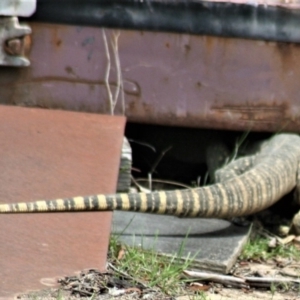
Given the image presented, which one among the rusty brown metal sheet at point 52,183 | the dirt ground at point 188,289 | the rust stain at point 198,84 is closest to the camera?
the dirt ground at point 188,289

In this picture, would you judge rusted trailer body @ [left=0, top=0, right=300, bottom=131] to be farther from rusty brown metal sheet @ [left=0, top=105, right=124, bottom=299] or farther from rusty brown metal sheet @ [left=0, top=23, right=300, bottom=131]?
rusty brown metal sheet @ [left=0, top=105, right=124, bottom=299]

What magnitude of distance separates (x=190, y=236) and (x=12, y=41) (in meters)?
1.81

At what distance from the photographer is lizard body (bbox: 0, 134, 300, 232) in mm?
4469

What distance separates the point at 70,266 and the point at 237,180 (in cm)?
207

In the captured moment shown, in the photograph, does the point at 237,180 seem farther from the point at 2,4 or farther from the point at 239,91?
the point at 2,4

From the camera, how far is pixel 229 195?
5359 millimetres

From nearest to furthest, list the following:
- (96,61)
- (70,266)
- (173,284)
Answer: (70,266), (173,284), (96,61)

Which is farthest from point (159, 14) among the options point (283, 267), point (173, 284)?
point (173, 284)

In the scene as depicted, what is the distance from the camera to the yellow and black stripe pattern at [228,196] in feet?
14.6

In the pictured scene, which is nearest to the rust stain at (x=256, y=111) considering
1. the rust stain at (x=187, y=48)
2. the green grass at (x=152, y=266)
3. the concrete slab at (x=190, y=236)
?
the rust stain at (x=187, y=48)

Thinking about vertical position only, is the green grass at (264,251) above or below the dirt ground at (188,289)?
below

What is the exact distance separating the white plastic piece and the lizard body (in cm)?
158

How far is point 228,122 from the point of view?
614cm

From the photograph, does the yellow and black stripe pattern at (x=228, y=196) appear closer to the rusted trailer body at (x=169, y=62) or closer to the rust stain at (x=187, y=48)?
the rusted trailer body at (x=169, y=62)
